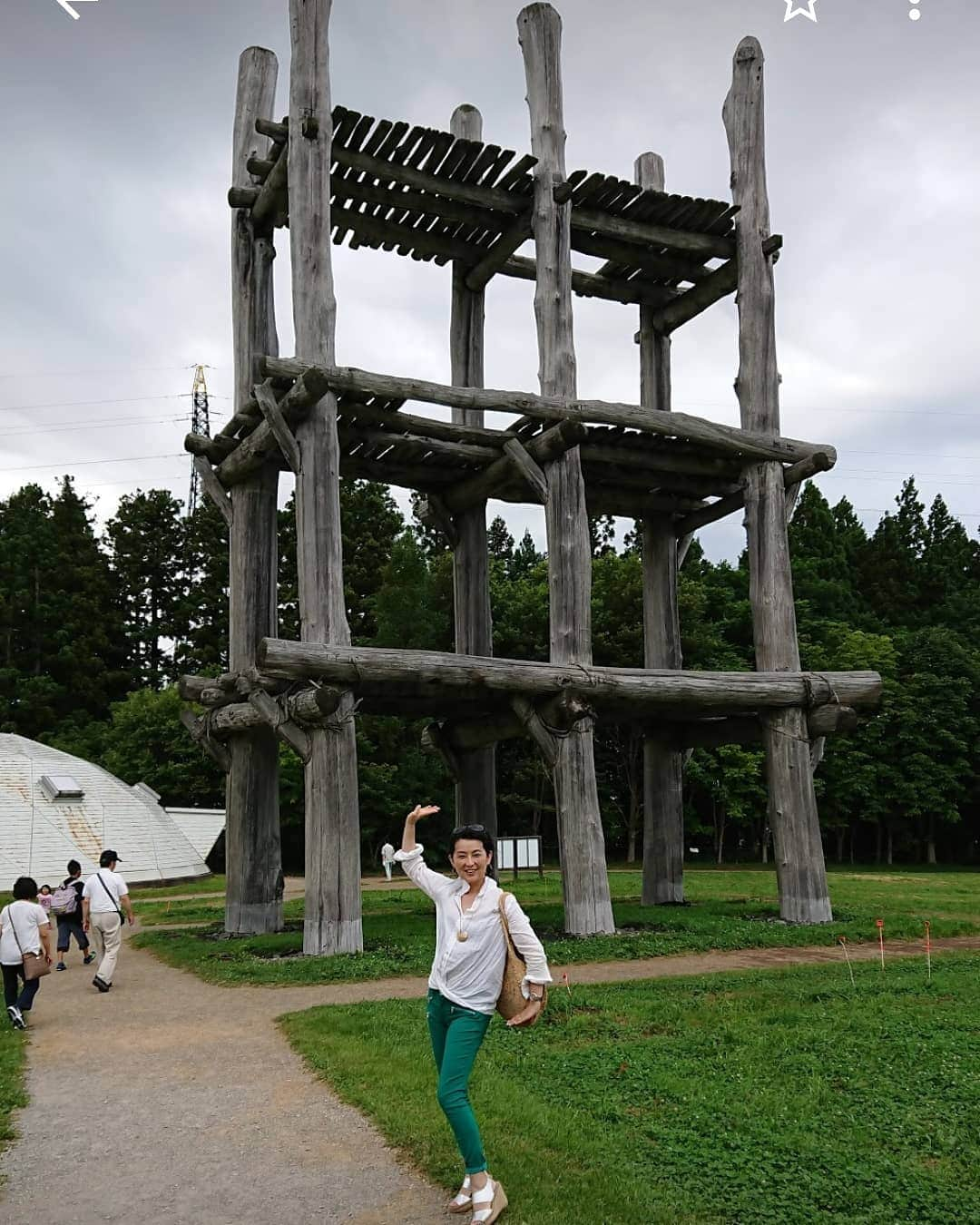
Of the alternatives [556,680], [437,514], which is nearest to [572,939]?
[556,680]

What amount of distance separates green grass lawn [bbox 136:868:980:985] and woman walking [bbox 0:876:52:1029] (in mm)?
2784

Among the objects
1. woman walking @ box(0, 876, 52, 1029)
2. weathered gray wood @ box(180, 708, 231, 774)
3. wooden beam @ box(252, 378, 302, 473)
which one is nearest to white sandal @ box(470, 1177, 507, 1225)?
woman walking @ box(0, 876, 52, 1029)

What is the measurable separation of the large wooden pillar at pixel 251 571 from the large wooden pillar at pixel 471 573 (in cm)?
350

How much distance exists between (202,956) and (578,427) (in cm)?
949

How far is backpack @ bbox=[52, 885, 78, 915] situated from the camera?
16641 millimetres

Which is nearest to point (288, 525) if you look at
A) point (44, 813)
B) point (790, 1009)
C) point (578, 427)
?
point (44, 813)

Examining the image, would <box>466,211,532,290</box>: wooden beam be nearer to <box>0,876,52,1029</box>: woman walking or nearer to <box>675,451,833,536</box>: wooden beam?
<box>675,451,833,536</box>: wooden beam

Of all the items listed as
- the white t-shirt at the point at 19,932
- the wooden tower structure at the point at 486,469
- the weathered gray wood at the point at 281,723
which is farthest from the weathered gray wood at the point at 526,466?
the white t-shirt at the point at 19,932

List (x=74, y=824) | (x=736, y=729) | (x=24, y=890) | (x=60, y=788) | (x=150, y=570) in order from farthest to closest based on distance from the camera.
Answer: (x=150, y=570)
(x=60, y=788)
(x=74, y=824)
(x=736, y=729)
(x=24, y=890)

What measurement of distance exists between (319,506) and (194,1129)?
9818 millimetres

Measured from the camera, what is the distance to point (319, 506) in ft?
52.2

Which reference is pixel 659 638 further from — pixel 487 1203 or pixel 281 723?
pixel 487 1203

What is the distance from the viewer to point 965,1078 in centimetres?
813

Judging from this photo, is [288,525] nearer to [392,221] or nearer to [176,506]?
[176,506]
